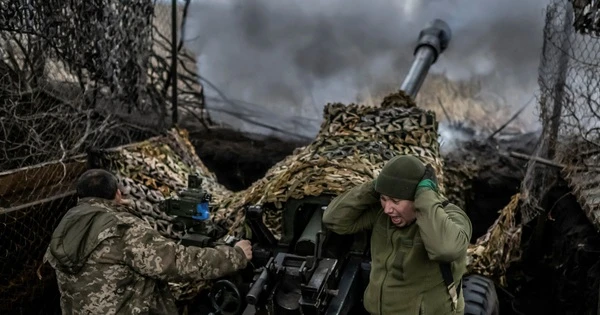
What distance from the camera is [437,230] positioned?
3.21 metres

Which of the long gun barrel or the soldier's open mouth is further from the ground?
the long gun barrel

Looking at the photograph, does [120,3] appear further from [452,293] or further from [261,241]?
[452,293]

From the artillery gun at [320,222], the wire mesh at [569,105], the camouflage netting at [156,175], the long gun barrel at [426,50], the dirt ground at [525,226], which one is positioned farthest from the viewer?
the long gun barrel at [426,50]

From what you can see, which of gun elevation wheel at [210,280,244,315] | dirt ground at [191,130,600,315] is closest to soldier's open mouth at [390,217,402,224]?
gun elevation wheel at [210,280,244,315]

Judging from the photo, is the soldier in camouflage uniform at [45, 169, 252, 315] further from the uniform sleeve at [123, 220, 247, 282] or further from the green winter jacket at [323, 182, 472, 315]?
the green winter jacket at [323, 182, 472, 315]

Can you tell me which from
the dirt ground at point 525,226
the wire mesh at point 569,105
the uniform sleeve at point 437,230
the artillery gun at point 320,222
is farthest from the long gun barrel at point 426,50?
the uniform sleeve at point 437,230

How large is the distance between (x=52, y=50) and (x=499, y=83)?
857cm

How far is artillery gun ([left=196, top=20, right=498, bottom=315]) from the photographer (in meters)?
3.63

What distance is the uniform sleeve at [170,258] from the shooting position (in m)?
3.65

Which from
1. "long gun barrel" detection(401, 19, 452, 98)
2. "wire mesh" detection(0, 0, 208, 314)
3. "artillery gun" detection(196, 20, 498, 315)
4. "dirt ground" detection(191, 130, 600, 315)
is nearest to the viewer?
"artillery gun" detection(196, 20, 498, 315)

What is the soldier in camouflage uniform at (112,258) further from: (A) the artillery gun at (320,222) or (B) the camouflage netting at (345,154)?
(B) the camouflage netting at (345,154)

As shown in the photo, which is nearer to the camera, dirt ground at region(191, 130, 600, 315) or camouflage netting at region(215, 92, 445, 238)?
camouflage netting at region(215, 92, 445, 238)

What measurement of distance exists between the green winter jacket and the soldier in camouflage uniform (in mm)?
785

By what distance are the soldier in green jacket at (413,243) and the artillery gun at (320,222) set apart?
1.04 ft
